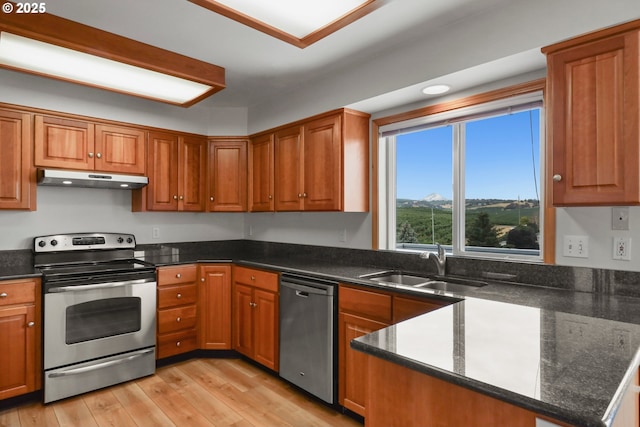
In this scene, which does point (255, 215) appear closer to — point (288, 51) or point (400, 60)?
point (288, 51)

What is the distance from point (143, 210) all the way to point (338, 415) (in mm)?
2436

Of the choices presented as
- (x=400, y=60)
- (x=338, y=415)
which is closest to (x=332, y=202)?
(x=400, y=60)

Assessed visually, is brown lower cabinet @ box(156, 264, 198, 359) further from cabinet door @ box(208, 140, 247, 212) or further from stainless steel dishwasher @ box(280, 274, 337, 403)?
stainless steel dishwasher @ box(280, 274, 337, 403)

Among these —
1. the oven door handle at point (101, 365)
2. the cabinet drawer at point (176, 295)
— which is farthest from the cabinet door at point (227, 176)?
the oven door handle at point (101, 365)

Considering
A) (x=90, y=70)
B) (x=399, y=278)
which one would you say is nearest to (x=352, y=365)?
(x=399, y=278)

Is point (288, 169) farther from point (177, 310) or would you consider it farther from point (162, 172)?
point (177, 310)

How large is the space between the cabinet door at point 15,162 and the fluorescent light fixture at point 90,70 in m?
0.61

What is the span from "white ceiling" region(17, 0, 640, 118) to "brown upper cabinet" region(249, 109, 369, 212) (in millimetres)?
193

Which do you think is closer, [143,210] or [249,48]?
[249,48]

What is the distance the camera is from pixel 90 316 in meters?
2.80

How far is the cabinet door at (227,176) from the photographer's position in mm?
3896

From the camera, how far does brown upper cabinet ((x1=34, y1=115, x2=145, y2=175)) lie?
2.96 meters

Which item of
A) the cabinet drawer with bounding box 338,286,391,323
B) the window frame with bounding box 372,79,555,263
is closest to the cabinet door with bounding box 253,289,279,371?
the cabinet drawer with bounding box 338,286,391,323

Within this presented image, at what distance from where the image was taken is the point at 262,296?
3.10 meters
